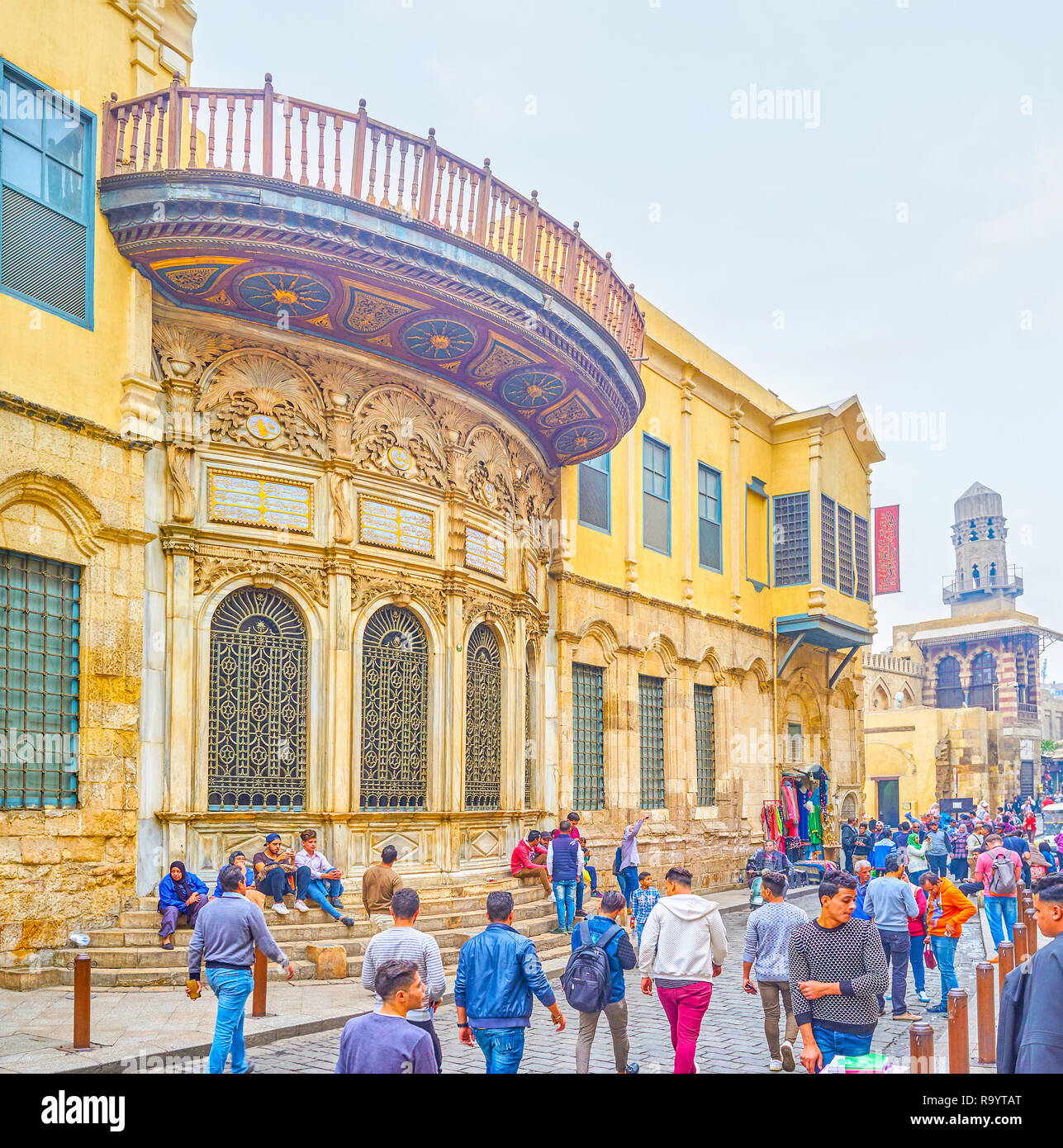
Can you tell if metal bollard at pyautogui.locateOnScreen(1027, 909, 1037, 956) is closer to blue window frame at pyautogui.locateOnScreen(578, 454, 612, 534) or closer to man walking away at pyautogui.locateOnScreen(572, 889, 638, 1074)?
man walking away at pyautogui.locateOnScreen(572, 889, 638, 1074)

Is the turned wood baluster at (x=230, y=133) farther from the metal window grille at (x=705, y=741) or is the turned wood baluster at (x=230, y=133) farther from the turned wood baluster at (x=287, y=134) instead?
the metal window grille at (x=705, y=741)

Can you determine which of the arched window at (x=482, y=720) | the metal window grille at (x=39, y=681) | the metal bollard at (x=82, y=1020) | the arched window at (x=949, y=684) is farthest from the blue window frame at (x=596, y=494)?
the arched window at (x=949, y=684)

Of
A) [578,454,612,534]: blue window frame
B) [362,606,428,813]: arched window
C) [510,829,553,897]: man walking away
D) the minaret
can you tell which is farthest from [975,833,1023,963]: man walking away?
the minaret

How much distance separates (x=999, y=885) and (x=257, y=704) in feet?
30.2

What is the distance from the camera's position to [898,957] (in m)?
10.1

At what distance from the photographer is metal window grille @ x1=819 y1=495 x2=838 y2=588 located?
79.8 feet

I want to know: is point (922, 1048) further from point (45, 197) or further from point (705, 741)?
point (705, 741)

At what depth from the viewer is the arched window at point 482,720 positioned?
1470 centimetres

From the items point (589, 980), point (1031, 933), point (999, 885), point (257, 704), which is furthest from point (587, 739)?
point (589, 980)

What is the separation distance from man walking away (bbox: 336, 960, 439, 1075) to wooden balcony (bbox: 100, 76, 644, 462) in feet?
27.6

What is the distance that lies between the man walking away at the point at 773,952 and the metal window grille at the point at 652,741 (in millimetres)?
11518
